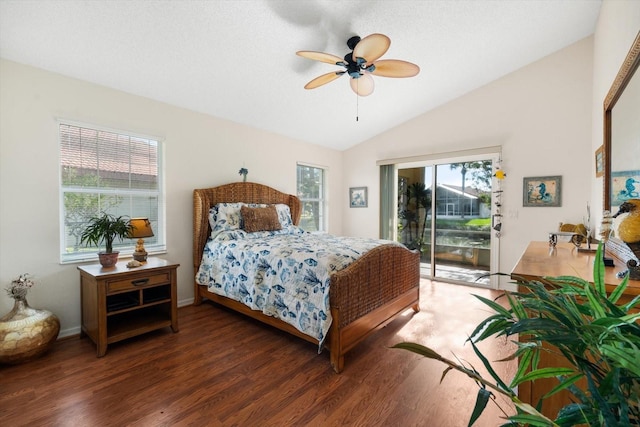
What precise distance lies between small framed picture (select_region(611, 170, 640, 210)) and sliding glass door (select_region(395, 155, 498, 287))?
2367 mm

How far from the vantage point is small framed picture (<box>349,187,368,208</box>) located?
5512mm

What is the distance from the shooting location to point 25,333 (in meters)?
2.14

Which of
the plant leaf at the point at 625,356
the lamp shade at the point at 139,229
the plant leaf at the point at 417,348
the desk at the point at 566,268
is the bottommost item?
the desk at the point at 566,268

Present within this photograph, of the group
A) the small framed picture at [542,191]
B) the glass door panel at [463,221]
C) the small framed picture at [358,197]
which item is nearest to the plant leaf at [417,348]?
the small framed picture at [542,191]

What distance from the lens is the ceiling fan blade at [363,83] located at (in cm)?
255

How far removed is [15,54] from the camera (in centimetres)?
232

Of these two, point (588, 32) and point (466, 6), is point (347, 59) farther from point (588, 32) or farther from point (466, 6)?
point (588, 32)

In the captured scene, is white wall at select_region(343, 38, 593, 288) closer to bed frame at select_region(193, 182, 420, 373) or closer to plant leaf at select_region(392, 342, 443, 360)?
bed frame at select_region(193, 182, 420, 373)

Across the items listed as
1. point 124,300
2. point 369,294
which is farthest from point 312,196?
point 124,300

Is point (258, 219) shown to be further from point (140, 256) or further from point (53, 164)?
point (53, 164)

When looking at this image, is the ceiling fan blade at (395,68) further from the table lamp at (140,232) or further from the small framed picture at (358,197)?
the small framed picture at (358,197)

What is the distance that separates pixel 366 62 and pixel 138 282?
271 centimetres

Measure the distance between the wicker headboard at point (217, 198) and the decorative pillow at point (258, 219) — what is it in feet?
1.08

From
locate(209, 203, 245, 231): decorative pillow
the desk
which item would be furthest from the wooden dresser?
locate(209, 203, 245, 231): decorative pillow
